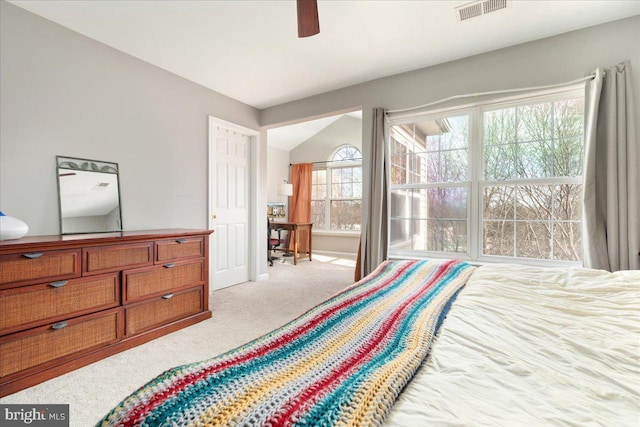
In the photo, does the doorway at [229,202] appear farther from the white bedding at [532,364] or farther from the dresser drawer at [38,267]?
the white bedding at [532,364]

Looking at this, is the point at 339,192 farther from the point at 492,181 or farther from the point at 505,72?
the point at 505,72

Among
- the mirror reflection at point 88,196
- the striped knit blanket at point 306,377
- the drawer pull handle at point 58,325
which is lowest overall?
the drawer pull handle at point 58,325

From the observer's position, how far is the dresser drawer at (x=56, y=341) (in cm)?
166

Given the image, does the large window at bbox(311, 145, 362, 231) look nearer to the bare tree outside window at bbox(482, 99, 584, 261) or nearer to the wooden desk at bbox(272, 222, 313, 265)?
the wooden desk at bbox(272, 222, 313, 265)

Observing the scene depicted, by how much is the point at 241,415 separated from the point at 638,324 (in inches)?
51.9

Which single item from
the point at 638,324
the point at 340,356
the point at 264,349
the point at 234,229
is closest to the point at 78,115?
the point at 234,229

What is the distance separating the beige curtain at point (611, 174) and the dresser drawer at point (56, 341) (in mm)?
3659

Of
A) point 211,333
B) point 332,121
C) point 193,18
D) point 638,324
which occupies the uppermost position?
point 332,121

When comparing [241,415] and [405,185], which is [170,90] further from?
[241,415]

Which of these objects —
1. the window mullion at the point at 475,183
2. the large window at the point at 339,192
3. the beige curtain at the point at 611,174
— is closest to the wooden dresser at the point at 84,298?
the window mullion at the point at 475,183

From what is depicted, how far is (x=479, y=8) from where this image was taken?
2127 millimetres

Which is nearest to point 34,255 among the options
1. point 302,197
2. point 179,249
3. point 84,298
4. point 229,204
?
point 84,298

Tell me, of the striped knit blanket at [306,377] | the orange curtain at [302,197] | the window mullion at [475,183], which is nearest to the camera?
the striped knit blanket at [306,377]

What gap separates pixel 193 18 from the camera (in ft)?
7.38
